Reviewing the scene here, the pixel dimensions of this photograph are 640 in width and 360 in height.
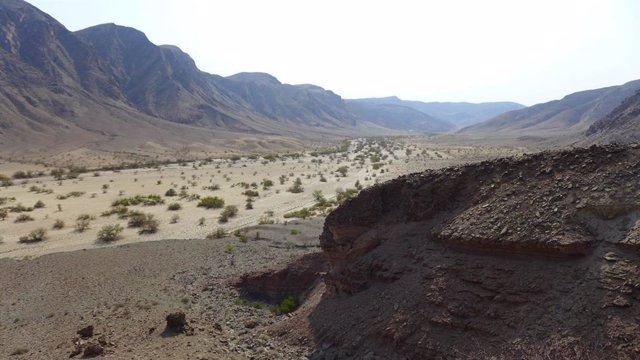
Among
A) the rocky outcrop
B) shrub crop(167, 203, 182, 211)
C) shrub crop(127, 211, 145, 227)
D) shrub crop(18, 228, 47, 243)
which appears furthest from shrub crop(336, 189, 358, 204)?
the rocky outcrop

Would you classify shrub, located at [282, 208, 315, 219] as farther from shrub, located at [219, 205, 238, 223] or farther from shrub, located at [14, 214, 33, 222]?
shrub, located at [14, 214, 33, 222]

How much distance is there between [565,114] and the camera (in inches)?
6206

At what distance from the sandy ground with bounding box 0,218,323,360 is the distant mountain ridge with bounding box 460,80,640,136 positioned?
128 metres

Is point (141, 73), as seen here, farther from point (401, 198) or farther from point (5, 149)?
point (401, 198)

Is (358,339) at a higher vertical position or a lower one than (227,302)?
higher

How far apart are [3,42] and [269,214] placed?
3784 inches

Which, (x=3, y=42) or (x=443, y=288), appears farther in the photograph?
(x=3, y=42)

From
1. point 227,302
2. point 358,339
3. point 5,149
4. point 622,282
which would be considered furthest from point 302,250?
point 5,149

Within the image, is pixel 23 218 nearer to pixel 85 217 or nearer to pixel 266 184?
pixel 85 217

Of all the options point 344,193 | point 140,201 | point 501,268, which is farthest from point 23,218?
point 501,268

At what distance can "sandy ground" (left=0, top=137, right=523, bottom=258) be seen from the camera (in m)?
26.2

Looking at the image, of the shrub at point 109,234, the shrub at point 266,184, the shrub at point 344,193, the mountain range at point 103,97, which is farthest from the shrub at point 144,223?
the mountain range at point 103,97

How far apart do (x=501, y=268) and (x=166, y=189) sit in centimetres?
3938

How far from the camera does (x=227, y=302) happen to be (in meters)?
14.4
